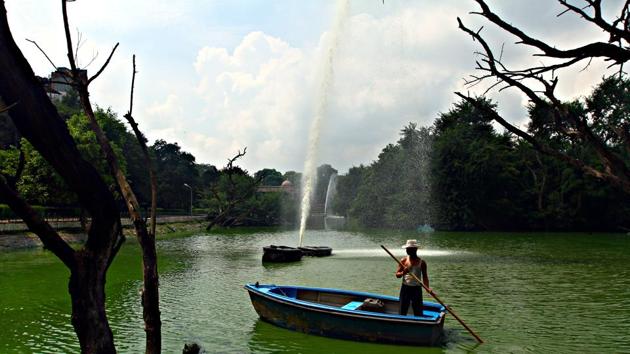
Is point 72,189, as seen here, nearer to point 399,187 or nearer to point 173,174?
point 399,187

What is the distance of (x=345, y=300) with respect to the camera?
50.6 ft

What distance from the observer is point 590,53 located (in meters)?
3.56

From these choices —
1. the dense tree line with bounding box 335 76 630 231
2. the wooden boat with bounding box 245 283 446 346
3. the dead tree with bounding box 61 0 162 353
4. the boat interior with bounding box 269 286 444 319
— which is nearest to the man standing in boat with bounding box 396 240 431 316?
the wooden boat with bounding box 245 283 446 346

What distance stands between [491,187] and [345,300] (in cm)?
5942

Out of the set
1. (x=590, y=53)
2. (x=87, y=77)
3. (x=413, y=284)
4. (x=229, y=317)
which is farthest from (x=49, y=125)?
(x=229, y=317)

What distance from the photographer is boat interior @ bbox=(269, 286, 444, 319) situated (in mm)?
14102

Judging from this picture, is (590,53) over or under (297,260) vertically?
over

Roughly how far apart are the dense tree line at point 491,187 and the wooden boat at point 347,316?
178 feet

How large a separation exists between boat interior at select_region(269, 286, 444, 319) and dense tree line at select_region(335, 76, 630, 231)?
54.0m

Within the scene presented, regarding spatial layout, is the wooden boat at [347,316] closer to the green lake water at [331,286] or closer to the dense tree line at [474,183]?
the green lake water at [331,286]

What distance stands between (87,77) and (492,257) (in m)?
30.3

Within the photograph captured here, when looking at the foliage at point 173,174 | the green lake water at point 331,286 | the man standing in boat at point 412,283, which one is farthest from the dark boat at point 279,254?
the foliage at point 173,174

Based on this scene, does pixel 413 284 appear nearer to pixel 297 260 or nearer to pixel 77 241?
pixel 297 260

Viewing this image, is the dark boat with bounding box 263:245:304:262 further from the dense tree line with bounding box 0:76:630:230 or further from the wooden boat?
the dense tree line with bounding box 0:76:630:230
